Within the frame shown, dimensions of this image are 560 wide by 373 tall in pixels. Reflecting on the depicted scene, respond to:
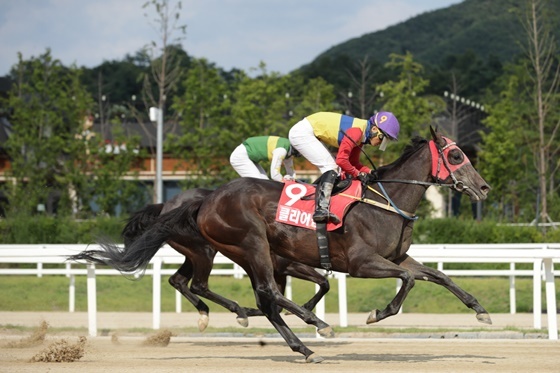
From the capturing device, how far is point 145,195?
99.8ft

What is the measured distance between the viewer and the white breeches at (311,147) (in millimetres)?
8500

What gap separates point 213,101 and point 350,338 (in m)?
18.1

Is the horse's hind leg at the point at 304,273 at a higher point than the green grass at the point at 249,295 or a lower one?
higher

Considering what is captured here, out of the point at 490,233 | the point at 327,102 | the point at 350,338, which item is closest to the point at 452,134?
the point at 327,102

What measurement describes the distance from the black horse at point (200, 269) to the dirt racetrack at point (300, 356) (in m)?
0.39

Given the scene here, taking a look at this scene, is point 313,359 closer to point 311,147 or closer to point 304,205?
point 304,205

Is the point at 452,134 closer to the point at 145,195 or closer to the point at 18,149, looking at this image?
the point at 145,195

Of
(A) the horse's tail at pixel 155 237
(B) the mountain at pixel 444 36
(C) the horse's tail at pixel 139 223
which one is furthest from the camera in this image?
(B) the mountain at pixel 444 36

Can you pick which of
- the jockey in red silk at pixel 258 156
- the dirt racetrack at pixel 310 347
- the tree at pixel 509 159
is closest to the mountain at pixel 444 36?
the tree at pixel 509 159

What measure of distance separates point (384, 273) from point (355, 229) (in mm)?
473

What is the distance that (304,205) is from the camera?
8.06 metres

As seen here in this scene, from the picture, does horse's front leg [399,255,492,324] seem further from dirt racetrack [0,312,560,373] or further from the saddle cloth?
the saddle cloth

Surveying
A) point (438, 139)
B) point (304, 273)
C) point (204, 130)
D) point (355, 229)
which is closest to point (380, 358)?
point (355, 229)

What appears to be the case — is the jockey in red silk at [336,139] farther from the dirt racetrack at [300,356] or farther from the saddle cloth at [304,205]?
the dirt racetrack at [300,356]
